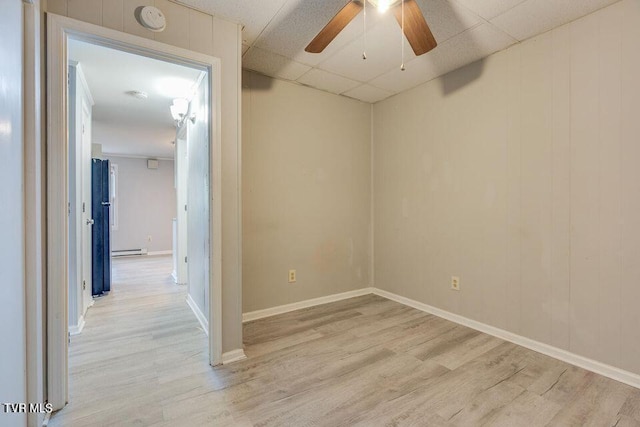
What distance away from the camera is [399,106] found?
135 inches

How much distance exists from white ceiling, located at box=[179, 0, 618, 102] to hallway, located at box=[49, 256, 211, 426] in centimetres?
242

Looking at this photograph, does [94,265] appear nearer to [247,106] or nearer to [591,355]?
[247,106]

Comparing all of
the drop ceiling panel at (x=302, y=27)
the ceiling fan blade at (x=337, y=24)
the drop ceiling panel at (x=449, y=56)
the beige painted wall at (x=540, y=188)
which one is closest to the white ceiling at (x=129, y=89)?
the drop ceiling panel at (x=302, y=27)

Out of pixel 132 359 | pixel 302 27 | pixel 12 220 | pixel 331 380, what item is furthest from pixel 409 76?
pixel 132 359

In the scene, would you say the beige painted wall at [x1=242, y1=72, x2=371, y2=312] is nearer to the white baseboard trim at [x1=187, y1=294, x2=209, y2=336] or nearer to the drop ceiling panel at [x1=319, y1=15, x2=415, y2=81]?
the white baseboard trim at [x1=187, y1=294, x2=209, y2=336]

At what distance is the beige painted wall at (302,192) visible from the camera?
117 inches

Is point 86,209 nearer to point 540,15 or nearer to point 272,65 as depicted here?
point 272,65

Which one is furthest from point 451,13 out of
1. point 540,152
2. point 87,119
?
point 87,119

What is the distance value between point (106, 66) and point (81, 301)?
7.17 ft

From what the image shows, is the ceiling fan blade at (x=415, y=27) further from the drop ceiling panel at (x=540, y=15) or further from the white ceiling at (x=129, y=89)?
the white ceiling at (x=129, y=89)

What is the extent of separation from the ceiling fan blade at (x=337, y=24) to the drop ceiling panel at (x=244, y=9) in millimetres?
384

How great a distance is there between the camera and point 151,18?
1.80m

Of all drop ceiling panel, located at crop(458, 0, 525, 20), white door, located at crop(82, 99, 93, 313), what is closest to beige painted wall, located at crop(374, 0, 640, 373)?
drop ceiling panel, located at crop(458, 0, 525, 20)

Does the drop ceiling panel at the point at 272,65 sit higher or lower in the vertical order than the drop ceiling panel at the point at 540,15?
higher
